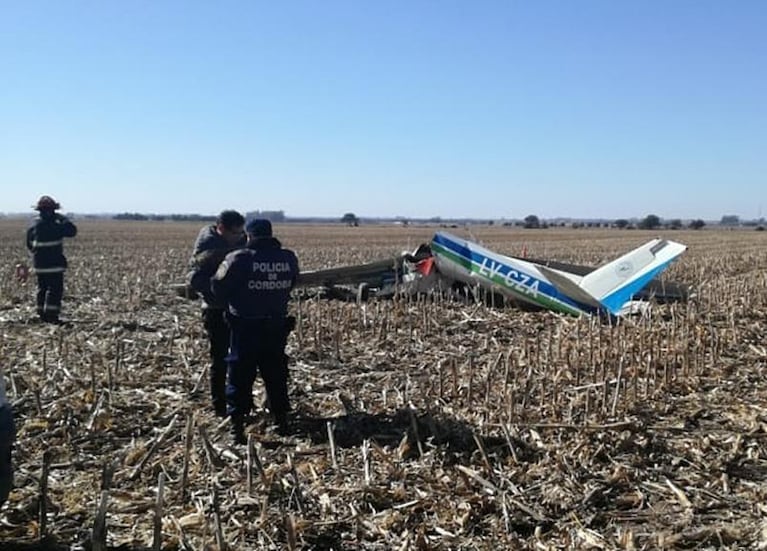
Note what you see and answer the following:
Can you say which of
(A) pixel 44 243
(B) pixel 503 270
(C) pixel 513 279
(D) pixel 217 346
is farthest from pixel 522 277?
(A) pixel 44 243

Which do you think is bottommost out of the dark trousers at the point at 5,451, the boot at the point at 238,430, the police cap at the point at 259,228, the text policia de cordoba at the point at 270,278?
the boot at the point at 238,430

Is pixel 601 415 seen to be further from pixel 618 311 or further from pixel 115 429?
pixel 618 311

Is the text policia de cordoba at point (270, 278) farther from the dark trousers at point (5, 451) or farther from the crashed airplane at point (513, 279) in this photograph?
the crashed airplane at point (513, 279)

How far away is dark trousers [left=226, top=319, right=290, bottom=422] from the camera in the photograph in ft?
20.3

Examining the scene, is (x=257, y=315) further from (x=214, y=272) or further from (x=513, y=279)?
(x=513, y=279)

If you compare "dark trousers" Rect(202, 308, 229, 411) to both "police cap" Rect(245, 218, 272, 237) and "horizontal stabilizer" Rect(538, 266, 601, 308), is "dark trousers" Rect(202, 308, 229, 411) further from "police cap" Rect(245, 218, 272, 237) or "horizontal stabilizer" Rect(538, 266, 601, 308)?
"horizontal stabilizer" Rect(538, 266, 601, 308)

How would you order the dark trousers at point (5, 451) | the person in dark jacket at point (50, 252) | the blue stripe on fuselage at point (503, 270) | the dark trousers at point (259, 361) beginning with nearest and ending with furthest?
the dark trousers at point (5, 451)
the dark trousers at point (259, 361)
the person in dark jacket at point (50, 252)
the blue stripe on fuselage at point (503, 270)

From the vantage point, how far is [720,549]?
4.01 metres

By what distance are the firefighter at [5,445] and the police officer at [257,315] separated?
7.50 ft

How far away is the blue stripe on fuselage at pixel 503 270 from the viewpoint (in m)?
11.9

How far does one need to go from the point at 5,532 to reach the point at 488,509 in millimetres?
2782

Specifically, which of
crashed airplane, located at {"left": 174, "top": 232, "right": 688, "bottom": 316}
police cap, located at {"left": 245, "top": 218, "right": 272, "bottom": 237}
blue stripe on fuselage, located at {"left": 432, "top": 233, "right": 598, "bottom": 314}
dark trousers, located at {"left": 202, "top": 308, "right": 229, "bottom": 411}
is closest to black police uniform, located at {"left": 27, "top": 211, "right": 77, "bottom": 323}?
crashed airplane, located at {"left": 174, "top": 232, "right": 688, "bottom": 316}

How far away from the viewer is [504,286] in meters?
12.7

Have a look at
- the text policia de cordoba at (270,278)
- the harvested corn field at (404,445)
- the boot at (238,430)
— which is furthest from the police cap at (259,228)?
the harvested corn field at (404,445)
